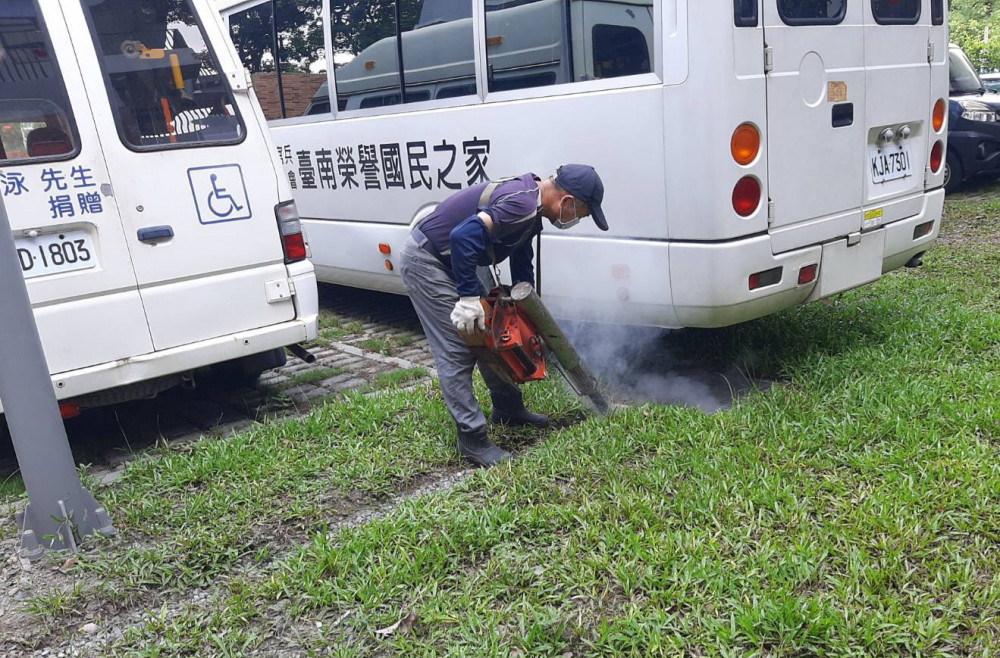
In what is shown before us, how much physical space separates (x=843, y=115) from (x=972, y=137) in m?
7.29

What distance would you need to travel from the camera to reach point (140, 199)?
4219 millimetres

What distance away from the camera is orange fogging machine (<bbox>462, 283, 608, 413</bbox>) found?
3.88m

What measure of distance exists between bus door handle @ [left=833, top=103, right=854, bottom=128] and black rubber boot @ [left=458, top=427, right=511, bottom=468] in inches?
96.6

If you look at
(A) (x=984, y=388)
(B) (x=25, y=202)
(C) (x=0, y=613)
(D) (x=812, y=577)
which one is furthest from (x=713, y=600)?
(B) (x=25, y=202)

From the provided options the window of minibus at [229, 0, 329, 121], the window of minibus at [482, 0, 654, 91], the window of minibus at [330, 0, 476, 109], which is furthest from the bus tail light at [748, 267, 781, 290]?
the window of minibus at [229, 0, 329, 121]

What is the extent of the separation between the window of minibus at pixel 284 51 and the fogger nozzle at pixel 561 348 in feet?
10.0

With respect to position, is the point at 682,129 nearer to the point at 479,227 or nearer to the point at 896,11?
the point at 479,227

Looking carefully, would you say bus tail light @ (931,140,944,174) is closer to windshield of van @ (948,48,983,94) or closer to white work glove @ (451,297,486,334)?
white work glove @ (451,297,486,334)

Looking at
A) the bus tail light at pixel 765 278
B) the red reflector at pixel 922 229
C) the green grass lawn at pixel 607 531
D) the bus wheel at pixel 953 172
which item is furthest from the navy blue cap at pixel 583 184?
the bus wheel at pixel 953 172

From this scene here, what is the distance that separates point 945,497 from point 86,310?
3.81 m

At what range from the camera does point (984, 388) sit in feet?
13.8

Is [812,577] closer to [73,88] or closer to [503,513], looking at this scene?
[503,513]

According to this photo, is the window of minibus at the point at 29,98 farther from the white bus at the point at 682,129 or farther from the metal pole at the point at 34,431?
the white bus at the point at 682,129

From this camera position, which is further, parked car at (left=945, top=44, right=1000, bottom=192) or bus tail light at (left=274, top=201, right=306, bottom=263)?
parked car at (left=945, top=44, right=1000, bottom=192)
